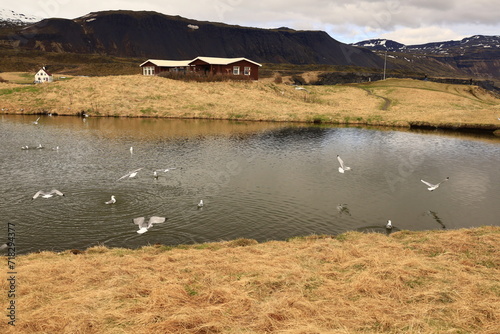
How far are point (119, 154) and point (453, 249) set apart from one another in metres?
33.2

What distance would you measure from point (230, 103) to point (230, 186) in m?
53.7

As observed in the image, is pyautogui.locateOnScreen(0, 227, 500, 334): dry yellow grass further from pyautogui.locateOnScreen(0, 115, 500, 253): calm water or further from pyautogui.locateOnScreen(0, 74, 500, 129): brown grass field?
pyautogui.locateOnScreen(0, 74, 500, 129): brown grass field

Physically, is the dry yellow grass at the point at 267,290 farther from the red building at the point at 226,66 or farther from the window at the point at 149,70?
the window at the point at 149,70

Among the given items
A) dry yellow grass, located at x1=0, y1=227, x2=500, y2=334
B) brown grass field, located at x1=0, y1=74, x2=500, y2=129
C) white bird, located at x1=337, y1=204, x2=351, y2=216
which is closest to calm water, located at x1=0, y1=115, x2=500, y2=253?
white bird, located at x1=337, y1=204, x2=351, y2=216

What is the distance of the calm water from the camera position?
2142 centimetres

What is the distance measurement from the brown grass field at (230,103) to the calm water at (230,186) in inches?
814

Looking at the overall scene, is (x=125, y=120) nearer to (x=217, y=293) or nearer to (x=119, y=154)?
(x=119, y=154)

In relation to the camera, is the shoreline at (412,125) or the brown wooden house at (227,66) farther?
the brown wooden house at (227,66)

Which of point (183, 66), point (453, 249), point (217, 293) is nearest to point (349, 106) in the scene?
point (183, 66)

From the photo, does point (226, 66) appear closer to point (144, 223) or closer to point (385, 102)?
point (385, 102)

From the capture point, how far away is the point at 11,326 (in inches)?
363

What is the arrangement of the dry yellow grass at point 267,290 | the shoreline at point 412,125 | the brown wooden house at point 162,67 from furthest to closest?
the brown wooden house at point 162,67 < the shoreline at point 412,125 < the dry yellow grass at point 267,290

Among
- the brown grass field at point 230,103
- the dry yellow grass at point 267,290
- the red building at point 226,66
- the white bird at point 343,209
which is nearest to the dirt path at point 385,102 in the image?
the brown grass field at point 230,103

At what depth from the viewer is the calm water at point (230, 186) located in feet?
70.3
